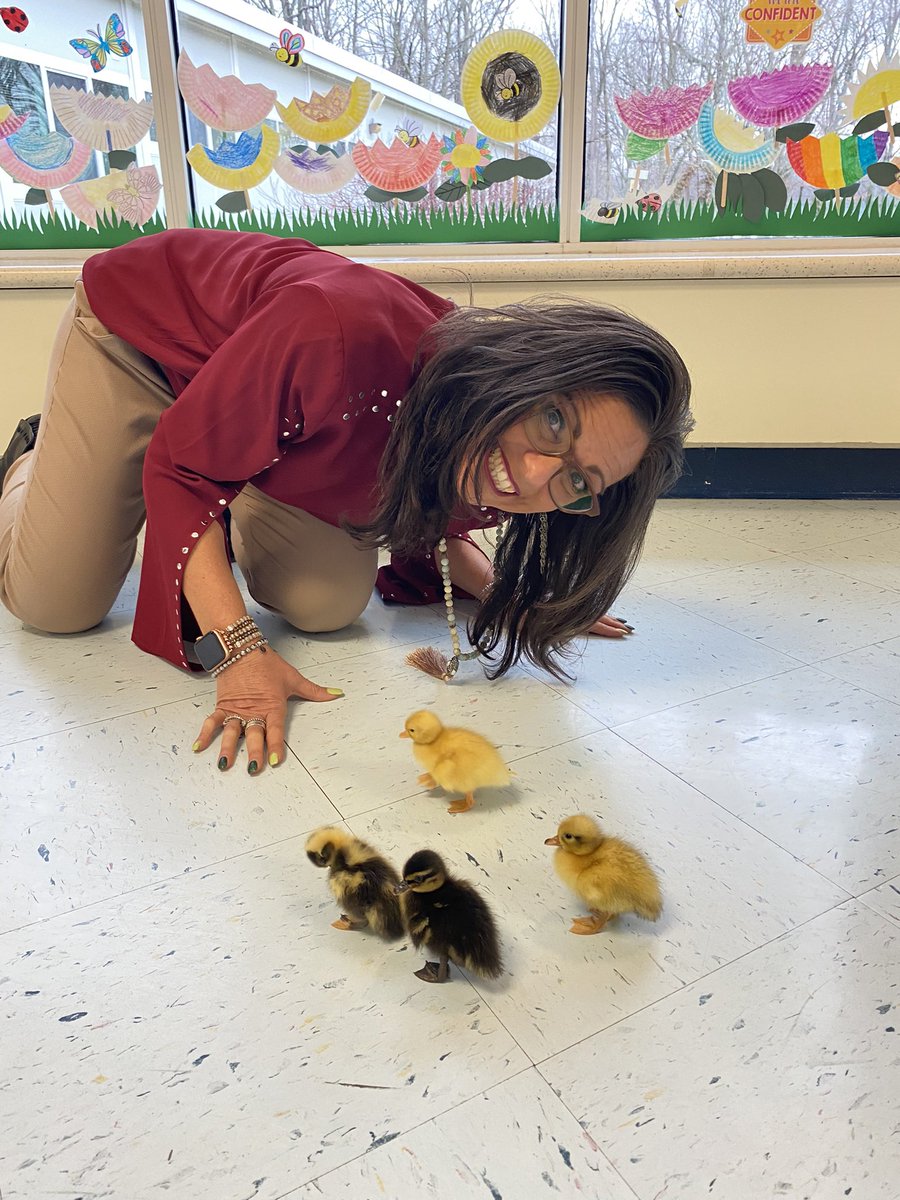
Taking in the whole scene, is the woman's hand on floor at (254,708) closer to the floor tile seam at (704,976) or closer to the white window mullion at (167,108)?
the floor tile seam at (704,976)

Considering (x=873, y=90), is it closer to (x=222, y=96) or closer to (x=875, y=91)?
(x=875, y=91)

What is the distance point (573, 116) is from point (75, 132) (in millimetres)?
1458

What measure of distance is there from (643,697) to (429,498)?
0.51m

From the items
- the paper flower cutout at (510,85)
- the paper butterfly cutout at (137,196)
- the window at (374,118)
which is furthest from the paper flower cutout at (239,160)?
the paper flower cutout at (510,85)

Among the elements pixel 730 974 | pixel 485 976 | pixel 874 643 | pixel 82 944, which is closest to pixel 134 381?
pixel 82 944

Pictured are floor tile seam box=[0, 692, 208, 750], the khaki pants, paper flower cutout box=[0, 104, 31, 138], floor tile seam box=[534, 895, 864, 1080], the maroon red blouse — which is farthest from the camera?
paper flower cutout box=[0, 104, 31, 138]

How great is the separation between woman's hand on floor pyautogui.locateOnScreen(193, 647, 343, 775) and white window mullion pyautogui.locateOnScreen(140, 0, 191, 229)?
6.00 ft

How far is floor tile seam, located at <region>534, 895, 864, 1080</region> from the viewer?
2.50ft

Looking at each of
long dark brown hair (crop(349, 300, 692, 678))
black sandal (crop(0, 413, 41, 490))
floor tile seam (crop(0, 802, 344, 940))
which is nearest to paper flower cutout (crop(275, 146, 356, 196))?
black sandal (crop(0, 413, 41, 490))

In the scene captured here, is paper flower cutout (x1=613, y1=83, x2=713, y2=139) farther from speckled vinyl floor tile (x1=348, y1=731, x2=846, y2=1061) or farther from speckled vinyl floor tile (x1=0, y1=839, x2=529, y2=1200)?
speckled vinyl floor tile (x1=0, y1=839, x2=529, y2=1200)

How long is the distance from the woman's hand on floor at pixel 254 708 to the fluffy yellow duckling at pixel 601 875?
477mm

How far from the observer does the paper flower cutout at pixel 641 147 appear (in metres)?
2.41

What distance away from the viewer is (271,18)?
2.38m

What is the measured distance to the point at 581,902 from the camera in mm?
947
